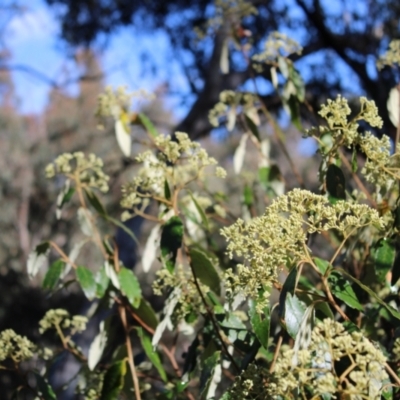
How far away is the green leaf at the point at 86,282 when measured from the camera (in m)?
1.61

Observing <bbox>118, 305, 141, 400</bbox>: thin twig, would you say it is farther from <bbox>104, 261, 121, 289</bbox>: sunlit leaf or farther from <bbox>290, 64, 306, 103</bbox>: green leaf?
<bbox>290, 64, 306, 103</bbox>: green leaf

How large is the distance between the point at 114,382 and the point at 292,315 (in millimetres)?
502

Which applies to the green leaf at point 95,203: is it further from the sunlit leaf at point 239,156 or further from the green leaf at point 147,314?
the sunlit leaf at point 239,156

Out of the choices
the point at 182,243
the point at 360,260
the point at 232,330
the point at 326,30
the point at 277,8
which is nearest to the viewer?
the point at 232,330

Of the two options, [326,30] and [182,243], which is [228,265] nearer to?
[182,243]

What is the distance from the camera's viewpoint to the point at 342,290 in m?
1.20

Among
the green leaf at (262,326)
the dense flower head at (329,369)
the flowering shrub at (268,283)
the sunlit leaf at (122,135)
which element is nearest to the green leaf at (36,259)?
the flowering shrub at (268,283)

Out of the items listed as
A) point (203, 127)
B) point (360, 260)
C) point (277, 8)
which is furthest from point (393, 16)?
point (360, 260)

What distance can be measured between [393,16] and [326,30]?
0.71 metres

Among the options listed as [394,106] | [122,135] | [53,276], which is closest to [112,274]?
[53,276]

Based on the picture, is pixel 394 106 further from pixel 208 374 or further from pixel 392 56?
pixel 208 374

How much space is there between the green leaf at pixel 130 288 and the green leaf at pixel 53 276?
0.18 metres

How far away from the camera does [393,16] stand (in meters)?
4.80

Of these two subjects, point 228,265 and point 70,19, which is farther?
point 70,19
